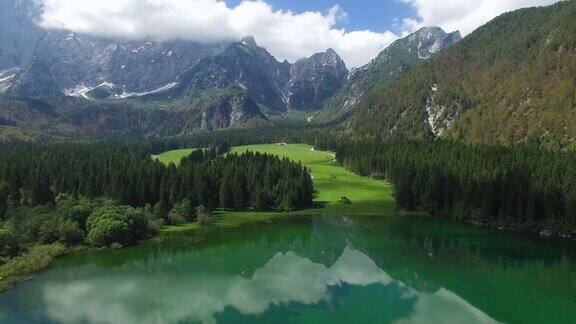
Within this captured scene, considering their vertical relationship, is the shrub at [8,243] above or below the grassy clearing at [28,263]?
above

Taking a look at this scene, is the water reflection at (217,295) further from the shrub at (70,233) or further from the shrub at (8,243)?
A: the shrub at (70,233)

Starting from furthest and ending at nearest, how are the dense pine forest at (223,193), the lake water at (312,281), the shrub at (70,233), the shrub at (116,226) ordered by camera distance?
1. the dense pine forest at (223,193)
2. the shrub at (116,226)
3. the shrub at (70,233)
4. the lake water at (312,281)

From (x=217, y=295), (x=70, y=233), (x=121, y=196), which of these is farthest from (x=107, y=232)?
(x=217, y=295)

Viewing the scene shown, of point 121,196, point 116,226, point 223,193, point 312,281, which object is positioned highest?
point 121,196

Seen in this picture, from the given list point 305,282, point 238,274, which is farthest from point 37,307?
point 305,282

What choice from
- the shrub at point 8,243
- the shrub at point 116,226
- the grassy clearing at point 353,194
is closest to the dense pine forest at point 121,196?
the shrub at point 116,226

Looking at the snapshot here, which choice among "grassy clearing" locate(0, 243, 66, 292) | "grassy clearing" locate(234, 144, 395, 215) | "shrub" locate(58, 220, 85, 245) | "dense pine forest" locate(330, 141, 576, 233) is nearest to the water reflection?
"grassy clearing" locate(0, 243, 66, 292)

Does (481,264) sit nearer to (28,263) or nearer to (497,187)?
(497,187)
